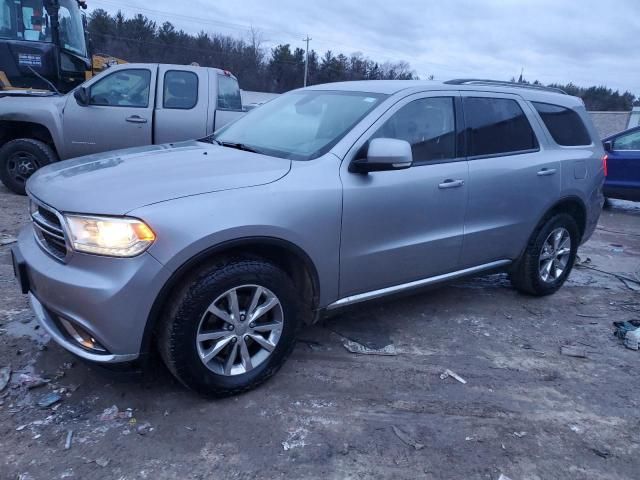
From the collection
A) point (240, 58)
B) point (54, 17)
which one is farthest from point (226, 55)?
point (54, 17)

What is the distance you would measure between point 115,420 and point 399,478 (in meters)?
1.48

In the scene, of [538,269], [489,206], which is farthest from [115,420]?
[538,269]

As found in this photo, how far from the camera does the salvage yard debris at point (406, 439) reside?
260 centimetres

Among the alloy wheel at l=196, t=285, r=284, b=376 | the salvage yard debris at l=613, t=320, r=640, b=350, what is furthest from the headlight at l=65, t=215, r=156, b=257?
the salvage yard debris at l=613, t=320, r=640, b=350

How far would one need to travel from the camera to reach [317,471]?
93.8 inches

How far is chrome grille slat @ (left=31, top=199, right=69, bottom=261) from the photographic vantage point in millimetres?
2551

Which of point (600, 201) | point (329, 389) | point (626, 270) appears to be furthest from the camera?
point (626, 270)

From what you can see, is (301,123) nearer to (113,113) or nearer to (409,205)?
(409,205)

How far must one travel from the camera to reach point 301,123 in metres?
3.60

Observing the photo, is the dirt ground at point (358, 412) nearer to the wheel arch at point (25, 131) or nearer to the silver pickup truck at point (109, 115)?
the silver pickup truck at point (109, 115)


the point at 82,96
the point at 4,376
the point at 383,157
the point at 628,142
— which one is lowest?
the point at 4,376

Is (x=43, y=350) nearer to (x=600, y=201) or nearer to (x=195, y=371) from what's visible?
(x=195, y=371)

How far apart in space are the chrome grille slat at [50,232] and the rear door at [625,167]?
9.59m

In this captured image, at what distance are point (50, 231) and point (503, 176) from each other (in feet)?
10.4
